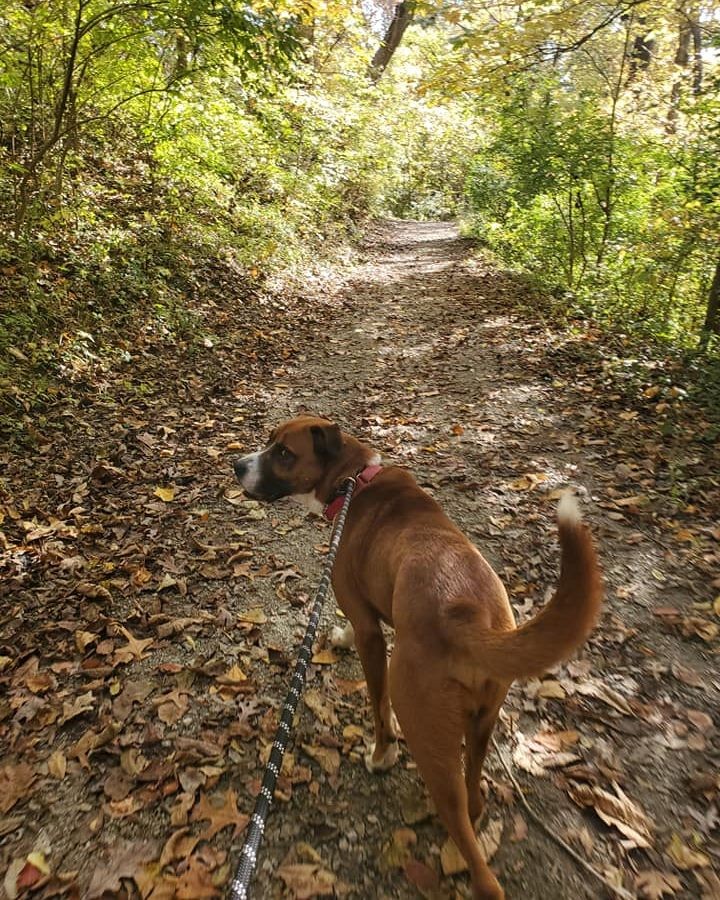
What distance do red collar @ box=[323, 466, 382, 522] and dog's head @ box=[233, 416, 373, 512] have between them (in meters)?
0.11

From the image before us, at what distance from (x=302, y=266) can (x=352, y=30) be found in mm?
5166

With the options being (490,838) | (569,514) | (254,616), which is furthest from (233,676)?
(569,514)

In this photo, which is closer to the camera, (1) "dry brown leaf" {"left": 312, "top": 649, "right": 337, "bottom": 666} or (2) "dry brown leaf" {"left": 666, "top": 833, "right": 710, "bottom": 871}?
(2) "dry brown leaf" {"left": 666, "top": 833, "right": 710, "bottom": 871}

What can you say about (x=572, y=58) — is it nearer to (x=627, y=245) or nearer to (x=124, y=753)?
(x=627, y=245)

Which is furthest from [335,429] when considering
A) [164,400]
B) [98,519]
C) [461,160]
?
[461,160]

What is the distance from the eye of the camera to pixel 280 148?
11.7 meters

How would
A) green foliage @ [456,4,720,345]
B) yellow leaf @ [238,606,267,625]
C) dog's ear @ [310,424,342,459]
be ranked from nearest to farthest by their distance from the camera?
1. dog's ear @ [310,424,342,459]
2. yellow leaf @ [238,606,267,625]
3. green foliage @ [456,4,720,345]

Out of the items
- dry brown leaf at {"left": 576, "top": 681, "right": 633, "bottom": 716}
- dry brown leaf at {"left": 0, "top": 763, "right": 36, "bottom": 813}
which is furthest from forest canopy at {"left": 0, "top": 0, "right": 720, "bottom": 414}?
dry brown leaf at {"left": 576, "top": 681, "right": 633, "bottom": 716}

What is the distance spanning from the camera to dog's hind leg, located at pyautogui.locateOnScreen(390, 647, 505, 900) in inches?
86.0

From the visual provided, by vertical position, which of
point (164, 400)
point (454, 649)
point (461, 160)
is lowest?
point (164, 400)

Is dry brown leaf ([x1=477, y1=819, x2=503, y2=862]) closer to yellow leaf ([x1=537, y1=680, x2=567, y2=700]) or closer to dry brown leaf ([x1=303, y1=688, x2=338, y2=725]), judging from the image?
yellow leaf ([x1=537, y1=680, x2=567, y2=700])

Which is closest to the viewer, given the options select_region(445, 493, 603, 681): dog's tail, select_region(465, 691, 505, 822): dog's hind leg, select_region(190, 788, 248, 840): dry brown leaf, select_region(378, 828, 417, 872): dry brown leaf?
select_region(445, 493, 603, 681): dog's tail

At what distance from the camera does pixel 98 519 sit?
17.0ft

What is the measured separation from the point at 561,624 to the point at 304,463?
2.09 meters
